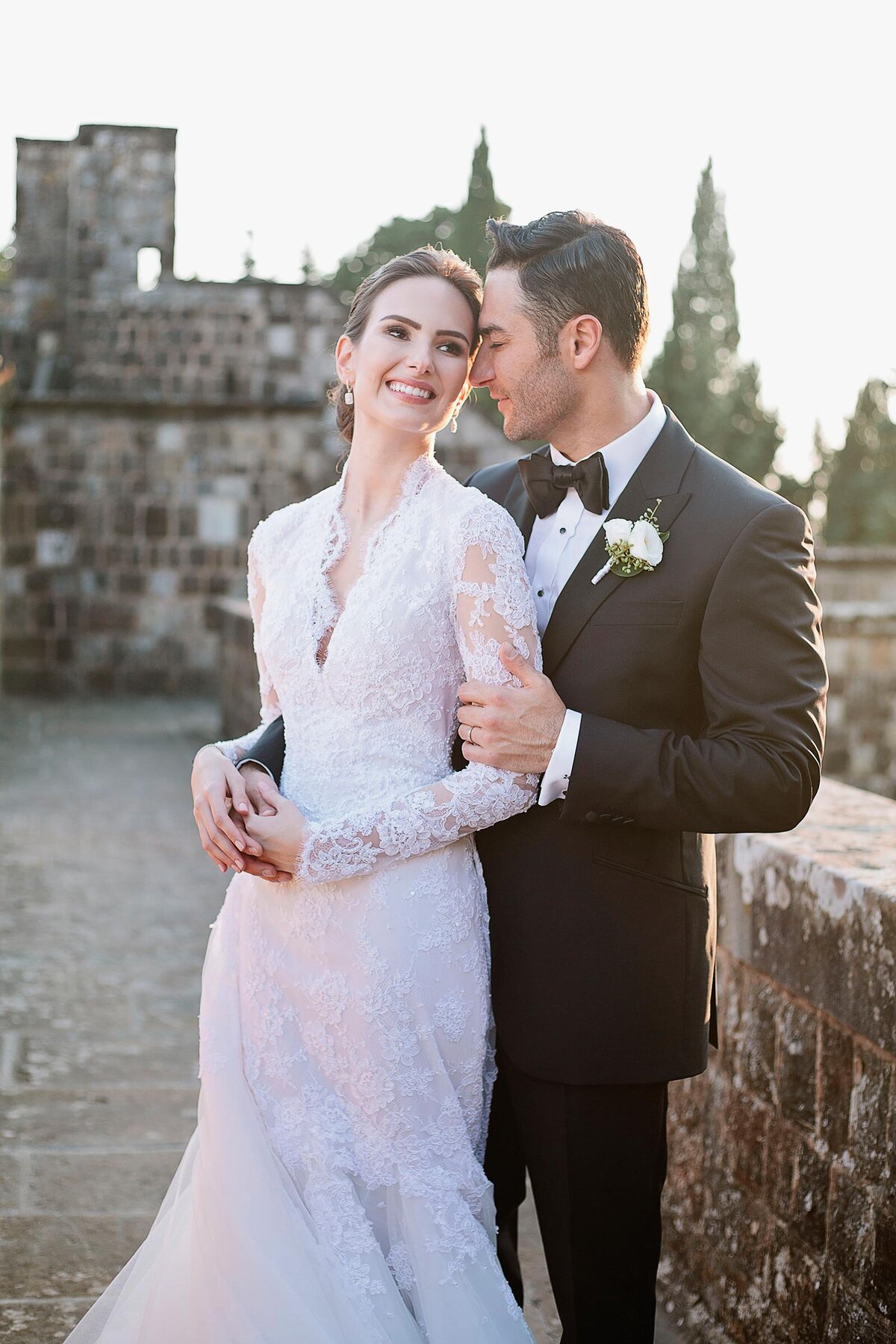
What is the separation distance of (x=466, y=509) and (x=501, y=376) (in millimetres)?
301

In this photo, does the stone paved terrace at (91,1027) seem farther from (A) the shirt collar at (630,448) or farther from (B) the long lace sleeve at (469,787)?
(A) the shirt collar at (630,448)

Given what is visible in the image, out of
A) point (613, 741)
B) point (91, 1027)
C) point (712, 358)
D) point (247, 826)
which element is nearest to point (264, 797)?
point (247, 826)

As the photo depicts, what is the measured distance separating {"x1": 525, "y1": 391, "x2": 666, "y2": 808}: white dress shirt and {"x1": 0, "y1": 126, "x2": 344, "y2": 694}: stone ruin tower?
1209 centimetres

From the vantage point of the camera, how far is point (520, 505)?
9.09 ft

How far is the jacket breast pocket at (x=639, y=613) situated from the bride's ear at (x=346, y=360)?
672 mm

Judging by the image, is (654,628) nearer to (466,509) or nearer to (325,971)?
(466,509)

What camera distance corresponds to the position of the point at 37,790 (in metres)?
9.23

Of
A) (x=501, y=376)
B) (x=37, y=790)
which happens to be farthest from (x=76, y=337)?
(x=501, y=376)

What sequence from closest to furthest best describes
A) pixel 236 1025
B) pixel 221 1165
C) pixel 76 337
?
pixel 221 1165
pixel 236 1025
pixel 76 337

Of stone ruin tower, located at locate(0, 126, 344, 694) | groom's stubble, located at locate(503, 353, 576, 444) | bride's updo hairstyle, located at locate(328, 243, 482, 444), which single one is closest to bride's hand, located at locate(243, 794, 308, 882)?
groom's stubble, located at locate(503, 353, 576, 444)

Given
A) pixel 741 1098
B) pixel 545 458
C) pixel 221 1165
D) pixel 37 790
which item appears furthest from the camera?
pixel 37 790

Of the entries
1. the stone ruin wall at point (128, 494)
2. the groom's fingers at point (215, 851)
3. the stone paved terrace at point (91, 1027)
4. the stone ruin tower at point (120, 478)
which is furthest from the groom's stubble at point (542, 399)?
the stone ruin tower at point (120, 478)

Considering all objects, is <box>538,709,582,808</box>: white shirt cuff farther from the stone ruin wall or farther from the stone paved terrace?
the stone ruin wall

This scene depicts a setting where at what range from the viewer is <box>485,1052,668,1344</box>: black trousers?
2330mm
